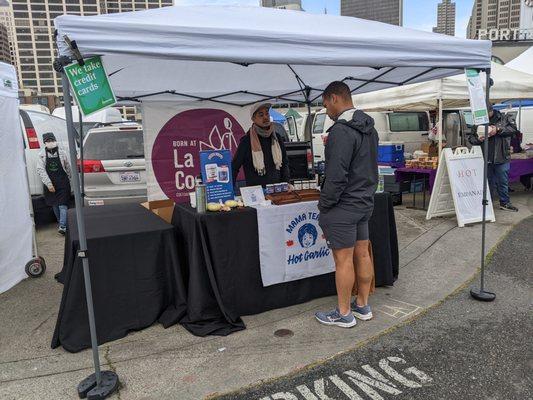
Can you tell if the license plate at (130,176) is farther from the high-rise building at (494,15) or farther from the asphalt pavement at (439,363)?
the high-rise building at (494,15)

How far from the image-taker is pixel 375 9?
149ft

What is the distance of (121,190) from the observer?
679cm

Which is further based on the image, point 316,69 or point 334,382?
point 316,69

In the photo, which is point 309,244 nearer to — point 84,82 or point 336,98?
point 336,98

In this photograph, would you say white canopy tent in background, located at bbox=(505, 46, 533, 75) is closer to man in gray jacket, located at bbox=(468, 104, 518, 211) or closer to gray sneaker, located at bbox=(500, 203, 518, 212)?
man in gray jacket, located at bbox=(468, 104, 518, 211)

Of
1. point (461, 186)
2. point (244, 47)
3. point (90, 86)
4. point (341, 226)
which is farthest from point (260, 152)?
point (461, 186)

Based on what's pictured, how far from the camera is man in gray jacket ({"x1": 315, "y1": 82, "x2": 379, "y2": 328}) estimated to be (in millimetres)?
3131

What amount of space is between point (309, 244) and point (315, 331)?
31.5 inches

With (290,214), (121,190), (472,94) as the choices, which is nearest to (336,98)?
(290,214)

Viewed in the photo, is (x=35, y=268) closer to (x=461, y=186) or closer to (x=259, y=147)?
(x=259, y=147)

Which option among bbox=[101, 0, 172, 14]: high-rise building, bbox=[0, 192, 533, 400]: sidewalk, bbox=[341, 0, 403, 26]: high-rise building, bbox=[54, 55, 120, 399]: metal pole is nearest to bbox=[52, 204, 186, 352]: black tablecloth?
bbox=[0, 192, 533, 400]: sidewalk

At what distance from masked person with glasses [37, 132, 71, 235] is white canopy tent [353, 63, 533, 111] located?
573 cm

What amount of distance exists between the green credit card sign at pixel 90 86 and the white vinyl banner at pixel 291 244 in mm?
1627

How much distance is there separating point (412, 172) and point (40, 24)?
413ft
